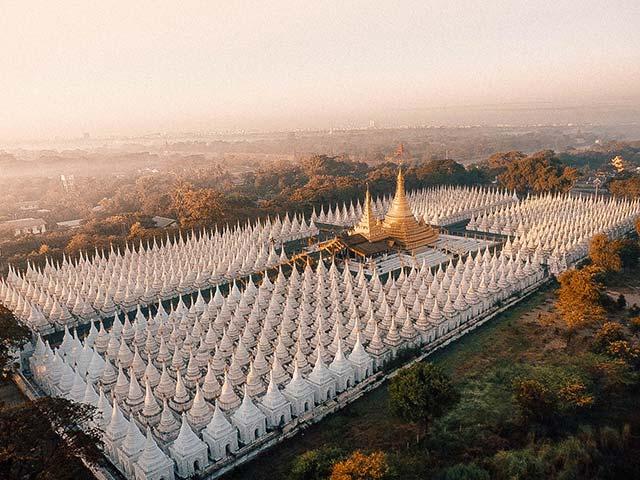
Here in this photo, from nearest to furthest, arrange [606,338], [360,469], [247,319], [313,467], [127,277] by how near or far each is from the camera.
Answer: [360,469]
[313,467]
[606,338]
[247,319]
[127,277]

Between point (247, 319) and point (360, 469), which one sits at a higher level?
point (360, 469)

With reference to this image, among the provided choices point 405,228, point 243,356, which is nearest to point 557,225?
point 405,228

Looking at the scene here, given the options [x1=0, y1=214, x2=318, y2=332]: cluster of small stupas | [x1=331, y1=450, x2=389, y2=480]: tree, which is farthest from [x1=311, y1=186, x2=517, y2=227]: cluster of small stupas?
[x1=331, y1=450, x2=389, y2=480]: tree

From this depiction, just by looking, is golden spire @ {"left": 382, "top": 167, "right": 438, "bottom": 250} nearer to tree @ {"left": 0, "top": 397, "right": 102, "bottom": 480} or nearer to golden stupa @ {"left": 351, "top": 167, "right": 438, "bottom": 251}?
golden stupa @ {"left": 351, "top": 167, "right": 438, "bottom": 251}

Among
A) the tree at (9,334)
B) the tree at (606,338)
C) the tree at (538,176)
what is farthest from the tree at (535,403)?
the tree at (538,176)

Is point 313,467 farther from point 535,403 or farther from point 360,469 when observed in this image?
point 535,403

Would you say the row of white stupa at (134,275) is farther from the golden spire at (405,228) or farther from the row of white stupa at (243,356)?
the golden spire at (405,228)
